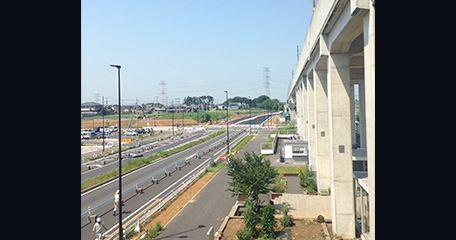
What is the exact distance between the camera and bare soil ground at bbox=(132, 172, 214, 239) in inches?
689

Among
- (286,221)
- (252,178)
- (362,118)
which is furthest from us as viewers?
(362,118)

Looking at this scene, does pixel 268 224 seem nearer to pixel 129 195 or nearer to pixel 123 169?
pixel 129 195

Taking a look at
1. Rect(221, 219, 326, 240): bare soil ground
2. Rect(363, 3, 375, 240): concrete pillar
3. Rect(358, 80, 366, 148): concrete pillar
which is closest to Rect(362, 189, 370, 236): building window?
Rect(221, 219, 326, 240): bare soil ground

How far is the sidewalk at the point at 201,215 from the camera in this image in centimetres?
1571

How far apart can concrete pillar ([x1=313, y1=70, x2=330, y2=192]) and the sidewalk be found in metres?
6.32

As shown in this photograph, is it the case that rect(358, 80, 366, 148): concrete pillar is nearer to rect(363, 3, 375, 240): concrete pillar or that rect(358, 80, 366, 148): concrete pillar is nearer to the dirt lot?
rect(363, 3, 375, 240): concrete pillar

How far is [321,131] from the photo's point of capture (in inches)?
934

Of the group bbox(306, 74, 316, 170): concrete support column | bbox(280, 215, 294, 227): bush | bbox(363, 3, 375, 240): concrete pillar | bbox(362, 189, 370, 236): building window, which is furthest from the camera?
bbox(306, 74, 316, 170): concrete support column

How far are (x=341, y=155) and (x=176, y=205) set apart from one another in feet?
34.5

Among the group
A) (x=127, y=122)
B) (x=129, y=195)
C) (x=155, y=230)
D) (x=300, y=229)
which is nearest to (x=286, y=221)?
(x=300, y=229)

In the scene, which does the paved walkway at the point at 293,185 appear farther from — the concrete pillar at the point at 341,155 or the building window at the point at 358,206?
the concrete pillar at the point at 341,155
